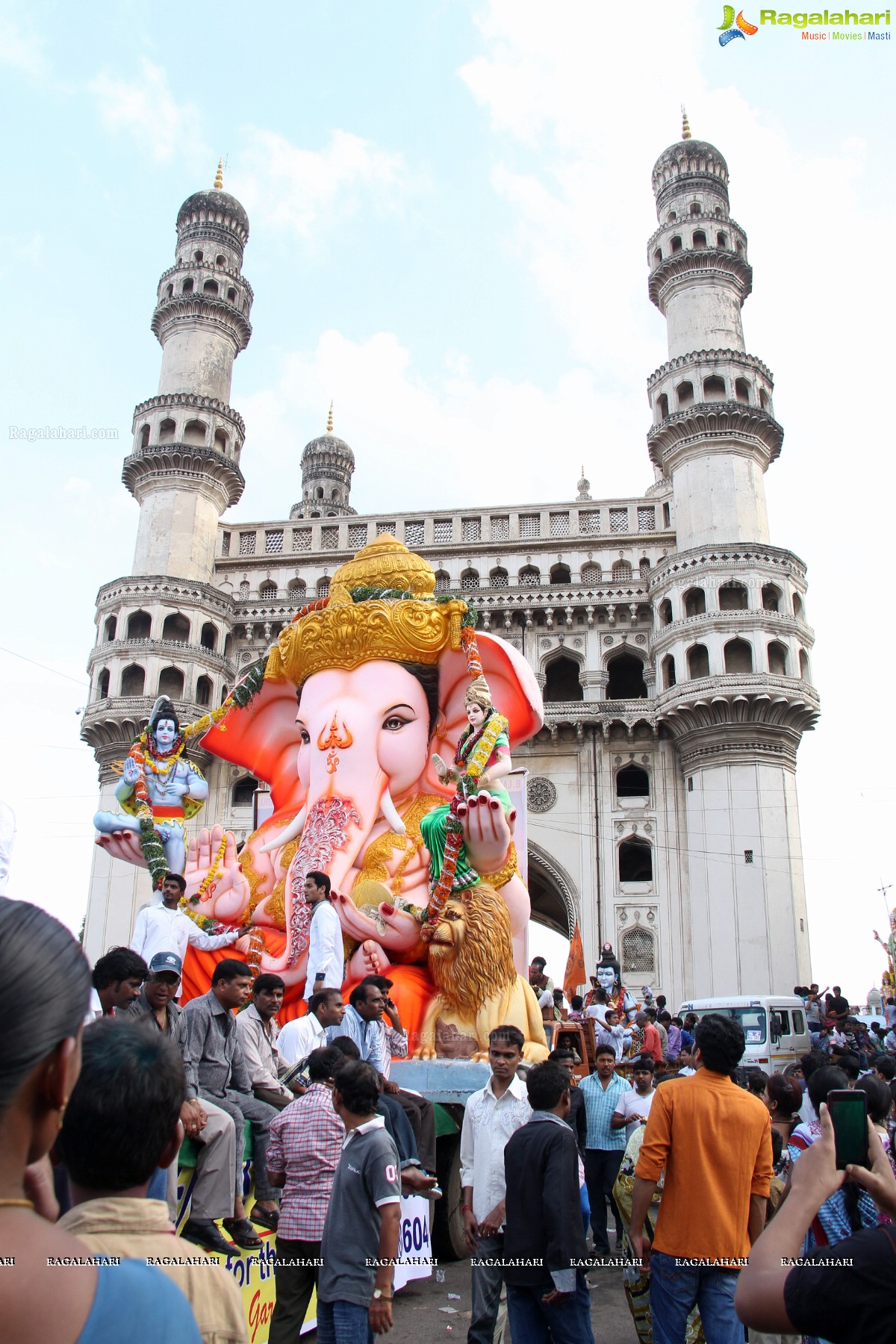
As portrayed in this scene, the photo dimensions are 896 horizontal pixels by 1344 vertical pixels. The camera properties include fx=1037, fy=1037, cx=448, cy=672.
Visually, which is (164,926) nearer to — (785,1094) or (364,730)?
(364,730)

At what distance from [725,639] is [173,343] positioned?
1850cm

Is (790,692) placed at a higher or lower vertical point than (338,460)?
lower

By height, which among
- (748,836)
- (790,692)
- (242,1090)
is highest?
(790,692)

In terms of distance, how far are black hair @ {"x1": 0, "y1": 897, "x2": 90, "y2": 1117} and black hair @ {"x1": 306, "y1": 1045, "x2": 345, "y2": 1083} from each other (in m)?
3.01

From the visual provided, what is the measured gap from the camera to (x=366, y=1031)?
5.60 meters

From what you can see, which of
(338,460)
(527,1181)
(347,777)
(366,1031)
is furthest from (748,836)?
(338,460)

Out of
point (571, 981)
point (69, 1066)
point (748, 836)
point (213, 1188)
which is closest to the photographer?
point (69, 1066)

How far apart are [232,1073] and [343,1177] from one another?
1.00 meters

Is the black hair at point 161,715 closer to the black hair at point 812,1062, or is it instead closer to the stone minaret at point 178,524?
the black hair at point 812,1062

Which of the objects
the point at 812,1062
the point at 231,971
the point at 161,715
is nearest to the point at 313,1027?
the point at 231,971

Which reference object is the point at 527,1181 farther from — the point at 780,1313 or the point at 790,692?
the point at 790,692

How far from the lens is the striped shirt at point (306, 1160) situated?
369 cm

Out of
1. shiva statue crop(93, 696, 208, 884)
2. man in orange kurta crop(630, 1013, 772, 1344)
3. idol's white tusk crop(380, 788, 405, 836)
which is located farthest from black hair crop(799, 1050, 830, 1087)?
shiva statue crop(93, 696, 208, 884)

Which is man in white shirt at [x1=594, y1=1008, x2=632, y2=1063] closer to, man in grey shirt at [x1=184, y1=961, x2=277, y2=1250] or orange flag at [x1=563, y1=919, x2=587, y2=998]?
orange flag at [x1=563, y1=919, x2=587, y2=998]
